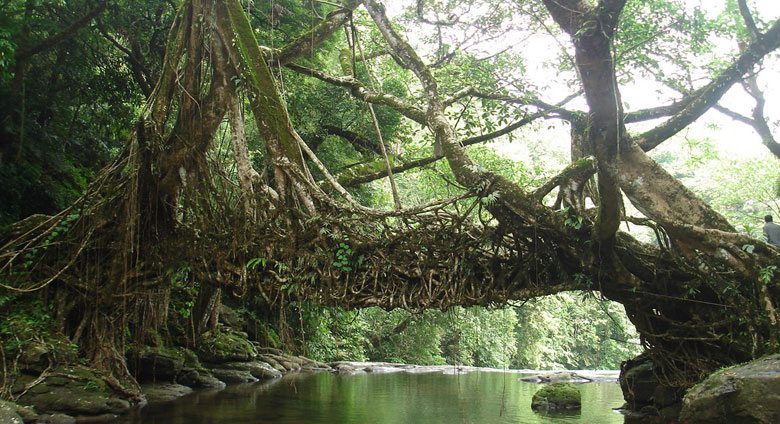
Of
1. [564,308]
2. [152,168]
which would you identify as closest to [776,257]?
[152,168]

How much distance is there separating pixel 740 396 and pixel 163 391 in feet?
29.5

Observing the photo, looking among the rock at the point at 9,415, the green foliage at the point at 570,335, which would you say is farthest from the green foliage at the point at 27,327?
the green foliage at the point at 570,335

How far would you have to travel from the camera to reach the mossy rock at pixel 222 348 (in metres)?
14.0

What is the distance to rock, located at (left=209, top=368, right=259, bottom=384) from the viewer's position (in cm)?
1381

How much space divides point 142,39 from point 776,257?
12.0 m

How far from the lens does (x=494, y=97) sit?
10.1 meters

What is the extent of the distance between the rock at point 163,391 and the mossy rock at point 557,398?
676 centimetres

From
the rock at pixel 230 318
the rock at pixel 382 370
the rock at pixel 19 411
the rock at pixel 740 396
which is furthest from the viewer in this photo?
the rock at pixel 382 370

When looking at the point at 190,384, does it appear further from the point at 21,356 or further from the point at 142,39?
the point at 142,39

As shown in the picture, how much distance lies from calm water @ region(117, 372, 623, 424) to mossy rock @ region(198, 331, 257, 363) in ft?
3.79

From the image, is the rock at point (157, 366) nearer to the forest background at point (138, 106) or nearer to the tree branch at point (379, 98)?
the forest background at point (138, 106)

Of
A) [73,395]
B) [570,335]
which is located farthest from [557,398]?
[570,335]

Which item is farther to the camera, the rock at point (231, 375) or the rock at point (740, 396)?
the rock at point (231, 375)

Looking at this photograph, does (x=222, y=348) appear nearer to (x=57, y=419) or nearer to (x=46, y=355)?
(x=46, y=355)
